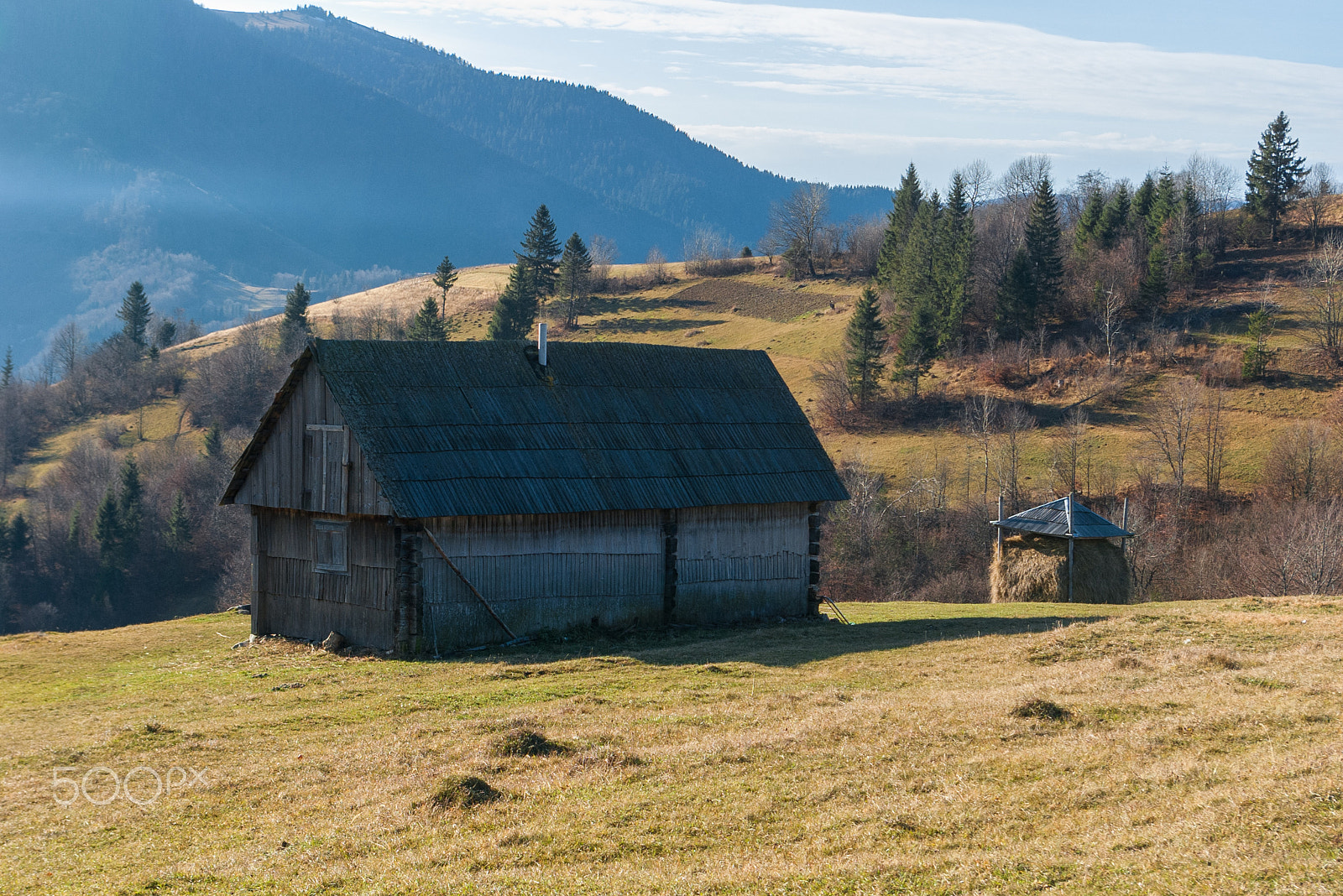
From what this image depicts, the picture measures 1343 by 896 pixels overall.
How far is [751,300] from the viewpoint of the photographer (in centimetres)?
11881

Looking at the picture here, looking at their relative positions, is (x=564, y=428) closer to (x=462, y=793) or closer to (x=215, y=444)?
(x=462, y=793)

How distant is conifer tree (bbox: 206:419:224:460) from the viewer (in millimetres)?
95625

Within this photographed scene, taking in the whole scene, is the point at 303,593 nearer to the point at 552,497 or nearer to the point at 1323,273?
the point at 552,497

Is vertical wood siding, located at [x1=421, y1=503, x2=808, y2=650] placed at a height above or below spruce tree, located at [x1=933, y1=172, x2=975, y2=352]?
below

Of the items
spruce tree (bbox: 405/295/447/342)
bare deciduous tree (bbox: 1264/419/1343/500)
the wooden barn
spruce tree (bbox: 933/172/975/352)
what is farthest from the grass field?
spruce tree (bbox: 405/295/447/342)

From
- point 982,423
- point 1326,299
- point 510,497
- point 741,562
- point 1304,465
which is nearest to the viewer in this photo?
point 510,497

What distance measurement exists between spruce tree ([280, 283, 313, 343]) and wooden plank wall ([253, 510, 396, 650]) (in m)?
93.7

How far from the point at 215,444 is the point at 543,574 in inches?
3238

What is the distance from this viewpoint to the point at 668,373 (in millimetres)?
29359

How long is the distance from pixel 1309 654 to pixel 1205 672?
2.96 metres

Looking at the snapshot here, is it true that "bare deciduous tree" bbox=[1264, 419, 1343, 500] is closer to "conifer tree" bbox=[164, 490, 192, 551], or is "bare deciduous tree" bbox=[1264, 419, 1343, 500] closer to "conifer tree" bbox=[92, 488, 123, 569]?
"conifer tree" bbox=[164, 490, 192, 551]

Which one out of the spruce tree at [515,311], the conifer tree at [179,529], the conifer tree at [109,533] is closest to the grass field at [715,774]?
the conifer tree at [179,529]

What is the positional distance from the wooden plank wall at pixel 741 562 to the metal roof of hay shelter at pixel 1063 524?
10809 mm

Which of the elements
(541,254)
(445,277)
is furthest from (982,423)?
(445,277)
